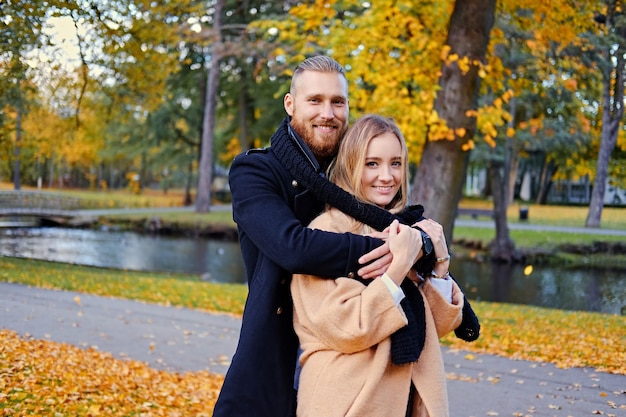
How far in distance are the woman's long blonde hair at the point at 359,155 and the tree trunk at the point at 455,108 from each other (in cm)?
620

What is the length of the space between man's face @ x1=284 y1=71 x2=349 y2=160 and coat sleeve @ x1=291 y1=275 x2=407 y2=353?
25.4 inches

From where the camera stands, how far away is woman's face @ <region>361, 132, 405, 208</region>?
2.49 m

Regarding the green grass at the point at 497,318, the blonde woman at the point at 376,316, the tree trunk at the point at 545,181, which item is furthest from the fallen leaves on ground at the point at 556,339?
the tree trunk at the point at 545,181

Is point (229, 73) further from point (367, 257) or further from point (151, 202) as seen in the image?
point (367, 257)

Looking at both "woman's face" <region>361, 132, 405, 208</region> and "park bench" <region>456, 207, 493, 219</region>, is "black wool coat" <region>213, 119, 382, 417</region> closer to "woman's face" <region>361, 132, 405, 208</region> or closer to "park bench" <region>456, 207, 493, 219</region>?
"woman's face" <region>361, 132, 405, 208</region>

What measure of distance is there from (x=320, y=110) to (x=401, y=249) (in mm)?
710

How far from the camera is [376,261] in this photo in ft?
7.73

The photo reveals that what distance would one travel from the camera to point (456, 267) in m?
20.6

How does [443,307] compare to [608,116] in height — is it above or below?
below

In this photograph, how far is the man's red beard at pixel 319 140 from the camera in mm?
2754

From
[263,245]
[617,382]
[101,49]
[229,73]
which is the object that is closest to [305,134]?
[263,245]

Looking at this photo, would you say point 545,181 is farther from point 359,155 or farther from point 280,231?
point 280,231

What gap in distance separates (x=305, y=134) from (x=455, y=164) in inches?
248

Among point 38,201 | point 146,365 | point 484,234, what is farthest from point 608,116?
point 38,201
